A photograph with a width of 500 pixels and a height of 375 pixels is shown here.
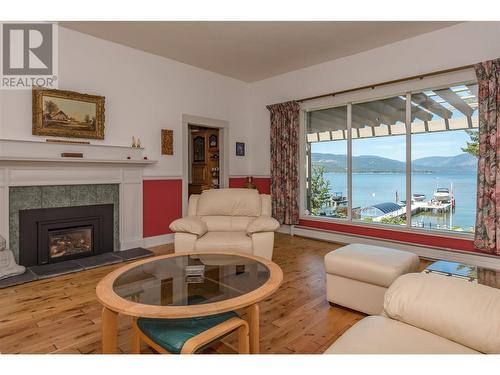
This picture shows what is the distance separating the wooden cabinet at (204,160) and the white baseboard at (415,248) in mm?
2229

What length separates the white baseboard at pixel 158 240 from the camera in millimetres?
4301

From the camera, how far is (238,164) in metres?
5.61

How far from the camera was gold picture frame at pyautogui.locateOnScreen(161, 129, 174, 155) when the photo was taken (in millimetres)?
4449

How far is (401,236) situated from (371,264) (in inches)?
85.4

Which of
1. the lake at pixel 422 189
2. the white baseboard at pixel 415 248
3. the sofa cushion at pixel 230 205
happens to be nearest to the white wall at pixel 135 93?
the sofa cushion at pixel 230 205

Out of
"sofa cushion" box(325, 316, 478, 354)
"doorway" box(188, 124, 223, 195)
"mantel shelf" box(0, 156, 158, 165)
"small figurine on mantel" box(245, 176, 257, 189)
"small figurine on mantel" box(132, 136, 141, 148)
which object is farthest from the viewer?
"doorway" box(188, 124, 223, 195)

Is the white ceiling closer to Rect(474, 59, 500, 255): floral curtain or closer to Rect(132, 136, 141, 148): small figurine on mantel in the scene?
Rect(474, 59, 500, 255): floral curtain

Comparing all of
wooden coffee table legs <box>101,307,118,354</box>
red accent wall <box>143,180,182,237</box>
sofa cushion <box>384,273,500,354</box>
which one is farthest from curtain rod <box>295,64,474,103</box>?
wooden coffee table legs <box>101,307,118,354</box>

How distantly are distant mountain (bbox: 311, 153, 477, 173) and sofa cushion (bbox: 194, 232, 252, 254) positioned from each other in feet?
7.76

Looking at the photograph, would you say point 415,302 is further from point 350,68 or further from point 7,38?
point 7,38

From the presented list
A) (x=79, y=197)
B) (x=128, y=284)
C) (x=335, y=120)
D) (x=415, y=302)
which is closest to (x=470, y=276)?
(x=415, y=302)

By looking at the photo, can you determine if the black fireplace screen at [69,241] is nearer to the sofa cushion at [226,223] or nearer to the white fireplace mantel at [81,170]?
the white fireplace mantel at [81,170]

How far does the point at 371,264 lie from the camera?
2.13 metres

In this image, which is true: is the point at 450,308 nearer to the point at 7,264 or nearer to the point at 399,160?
the point at 399,160
